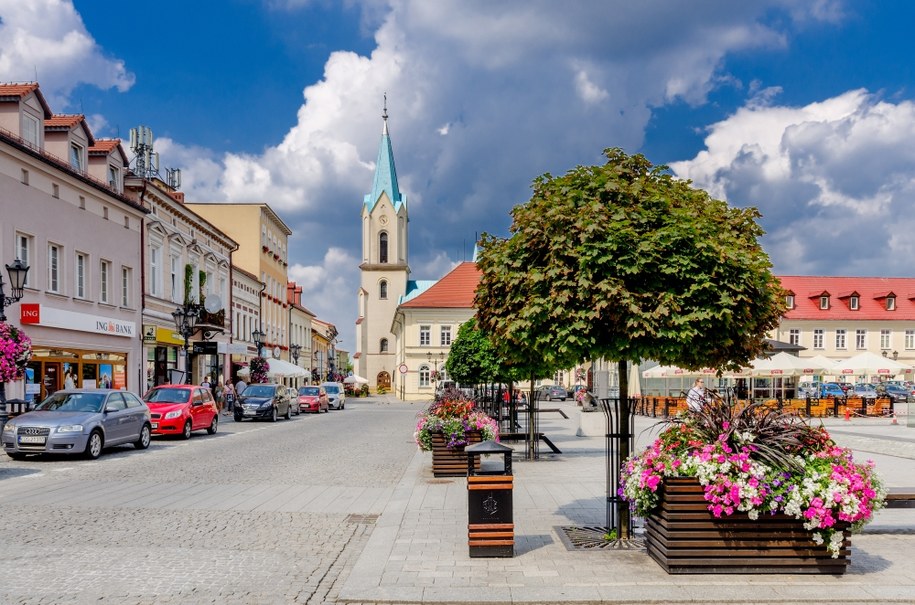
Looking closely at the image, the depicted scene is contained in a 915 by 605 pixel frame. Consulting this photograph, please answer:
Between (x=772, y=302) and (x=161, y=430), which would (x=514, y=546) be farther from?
(x=161, y=430)

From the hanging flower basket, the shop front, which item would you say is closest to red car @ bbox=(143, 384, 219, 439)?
the shop front

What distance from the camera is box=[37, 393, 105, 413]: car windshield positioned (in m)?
18.9

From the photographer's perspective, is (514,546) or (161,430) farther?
(161,430)

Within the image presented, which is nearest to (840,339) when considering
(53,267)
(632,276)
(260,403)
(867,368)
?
(867,368)

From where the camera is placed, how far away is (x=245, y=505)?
462 inches

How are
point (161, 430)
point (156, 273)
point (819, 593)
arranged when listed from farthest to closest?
1. point (156, 273)
2. point (161, 430)
3. point (819, 593)

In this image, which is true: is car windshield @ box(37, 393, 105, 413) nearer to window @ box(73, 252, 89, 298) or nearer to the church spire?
window @ box(73, 252, 89, 298)

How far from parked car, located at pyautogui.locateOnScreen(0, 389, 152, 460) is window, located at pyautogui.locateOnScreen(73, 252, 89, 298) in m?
10.7

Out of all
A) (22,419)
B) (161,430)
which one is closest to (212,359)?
(161,430)

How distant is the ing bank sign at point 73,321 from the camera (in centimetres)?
2580

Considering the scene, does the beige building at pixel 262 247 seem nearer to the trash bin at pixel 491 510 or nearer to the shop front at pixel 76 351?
the shop front at pixel 76 351

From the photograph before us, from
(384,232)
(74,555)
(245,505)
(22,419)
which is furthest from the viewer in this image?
(384,232)

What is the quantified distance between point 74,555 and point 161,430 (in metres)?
16.8

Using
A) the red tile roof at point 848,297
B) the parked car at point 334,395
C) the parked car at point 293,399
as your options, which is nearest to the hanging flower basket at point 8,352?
the parked car at point 293,399
